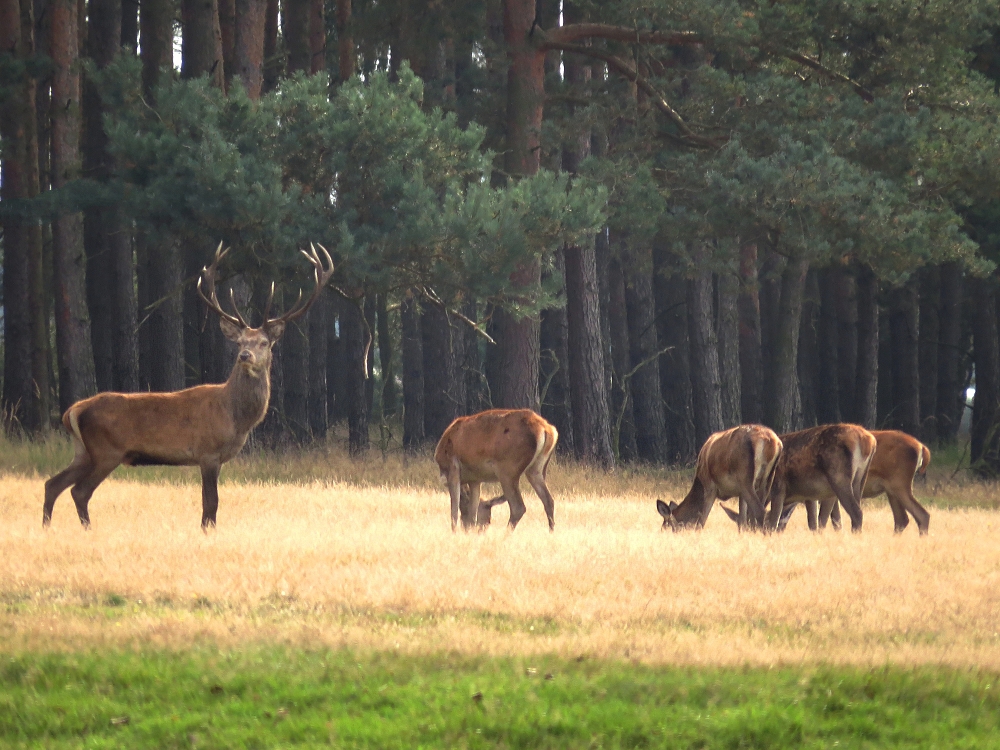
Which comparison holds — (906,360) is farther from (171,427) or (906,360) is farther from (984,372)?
(171,427)

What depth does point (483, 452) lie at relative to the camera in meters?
12.3

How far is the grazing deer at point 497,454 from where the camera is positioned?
1226 centimetres

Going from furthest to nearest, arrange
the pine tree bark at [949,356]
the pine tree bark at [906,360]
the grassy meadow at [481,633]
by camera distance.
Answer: the pine tree bark at [906,360] → the pine tree bark at [949,356] → the grassy meadow at [481,633]

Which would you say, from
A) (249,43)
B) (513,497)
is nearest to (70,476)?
(513,497)

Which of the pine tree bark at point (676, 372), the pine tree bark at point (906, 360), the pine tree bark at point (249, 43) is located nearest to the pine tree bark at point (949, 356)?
the pine tree bark at point (906, 360)

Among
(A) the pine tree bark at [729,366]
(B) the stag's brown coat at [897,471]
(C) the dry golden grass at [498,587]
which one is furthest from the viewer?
(A) the pine tree bark at [729,366]

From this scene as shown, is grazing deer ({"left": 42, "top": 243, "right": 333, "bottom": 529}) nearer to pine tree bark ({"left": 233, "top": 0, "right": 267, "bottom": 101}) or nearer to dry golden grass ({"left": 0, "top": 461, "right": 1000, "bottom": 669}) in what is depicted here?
dry golden grass ({"left": 0, "top": 461, "right": 1000, "bottom": 669})

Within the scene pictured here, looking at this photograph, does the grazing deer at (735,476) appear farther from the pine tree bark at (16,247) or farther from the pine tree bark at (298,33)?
the pine tree bark at (298,33)

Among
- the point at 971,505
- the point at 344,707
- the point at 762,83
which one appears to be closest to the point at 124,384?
the point at 762,83

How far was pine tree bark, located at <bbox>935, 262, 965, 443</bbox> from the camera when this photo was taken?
82.7 feet

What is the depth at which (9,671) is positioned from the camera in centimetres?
645

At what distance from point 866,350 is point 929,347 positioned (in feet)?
22.9

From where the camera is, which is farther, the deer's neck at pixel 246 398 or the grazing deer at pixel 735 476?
the grazing deer at pixel 735 476

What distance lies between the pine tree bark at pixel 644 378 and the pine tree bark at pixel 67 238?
1029 centimetres
